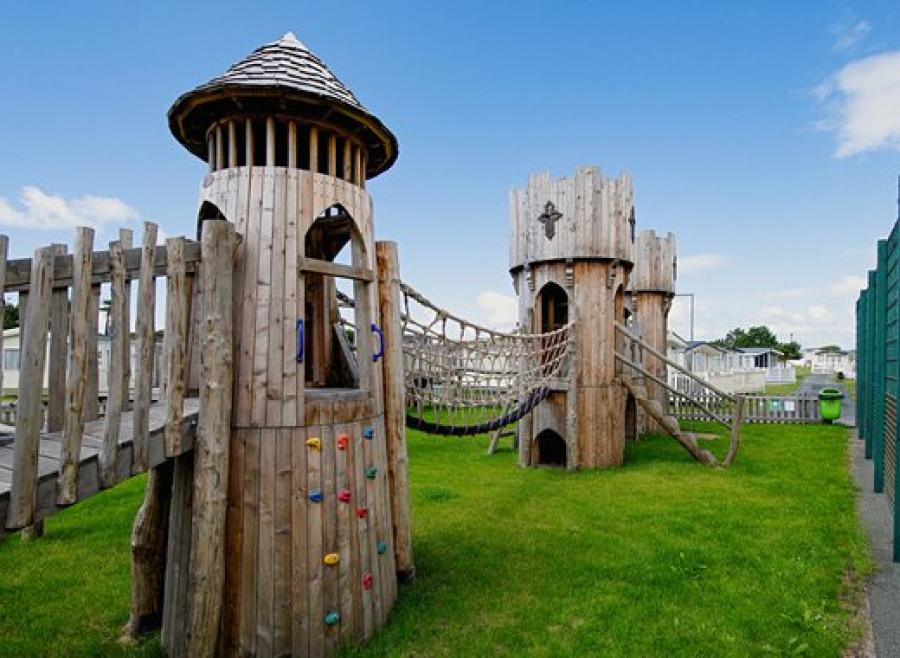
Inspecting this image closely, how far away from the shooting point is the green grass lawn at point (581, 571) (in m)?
3.95

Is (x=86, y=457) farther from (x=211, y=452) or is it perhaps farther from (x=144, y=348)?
(x=211, y=452)

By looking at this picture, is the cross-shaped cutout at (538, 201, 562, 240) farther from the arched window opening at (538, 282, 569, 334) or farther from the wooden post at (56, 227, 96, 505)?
the wooden post at (56, 227, 96, 505)

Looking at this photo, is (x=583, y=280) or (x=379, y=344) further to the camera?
(x=583, y=280)

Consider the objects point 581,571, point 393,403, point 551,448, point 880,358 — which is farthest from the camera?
point 551,448

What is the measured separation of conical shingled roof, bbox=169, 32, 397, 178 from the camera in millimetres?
3607

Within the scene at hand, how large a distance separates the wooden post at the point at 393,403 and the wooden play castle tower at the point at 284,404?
59 cm

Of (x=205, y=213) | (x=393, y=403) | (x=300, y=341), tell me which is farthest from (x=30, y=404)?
(x=393, y=403)

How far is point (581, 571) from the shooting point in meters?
5.07

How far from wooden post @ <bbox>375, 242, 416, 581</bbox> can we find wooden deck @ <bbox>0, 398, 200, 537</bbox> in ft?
5.11

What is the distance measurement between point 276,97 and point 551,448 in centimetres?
898

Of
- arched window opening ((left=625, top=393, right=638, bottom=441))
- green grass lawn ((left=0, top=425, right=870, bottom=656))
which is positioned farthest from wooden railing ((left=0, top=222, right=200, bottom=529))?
arched window opening ((left=625, top=393, right=638, bottom=441))

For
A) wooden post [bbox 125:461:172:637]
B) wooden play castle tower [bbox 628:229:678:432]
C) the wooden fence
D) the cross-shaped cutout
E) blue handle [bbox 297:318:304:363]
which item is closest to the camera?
blue handle [bbox 297:318:304:363]

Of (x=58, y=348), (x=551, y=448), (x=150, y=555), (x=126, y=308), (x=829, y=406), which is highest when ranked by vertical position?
(x=126, y=308)

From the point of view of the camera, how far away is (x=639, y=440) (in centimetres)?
1291
